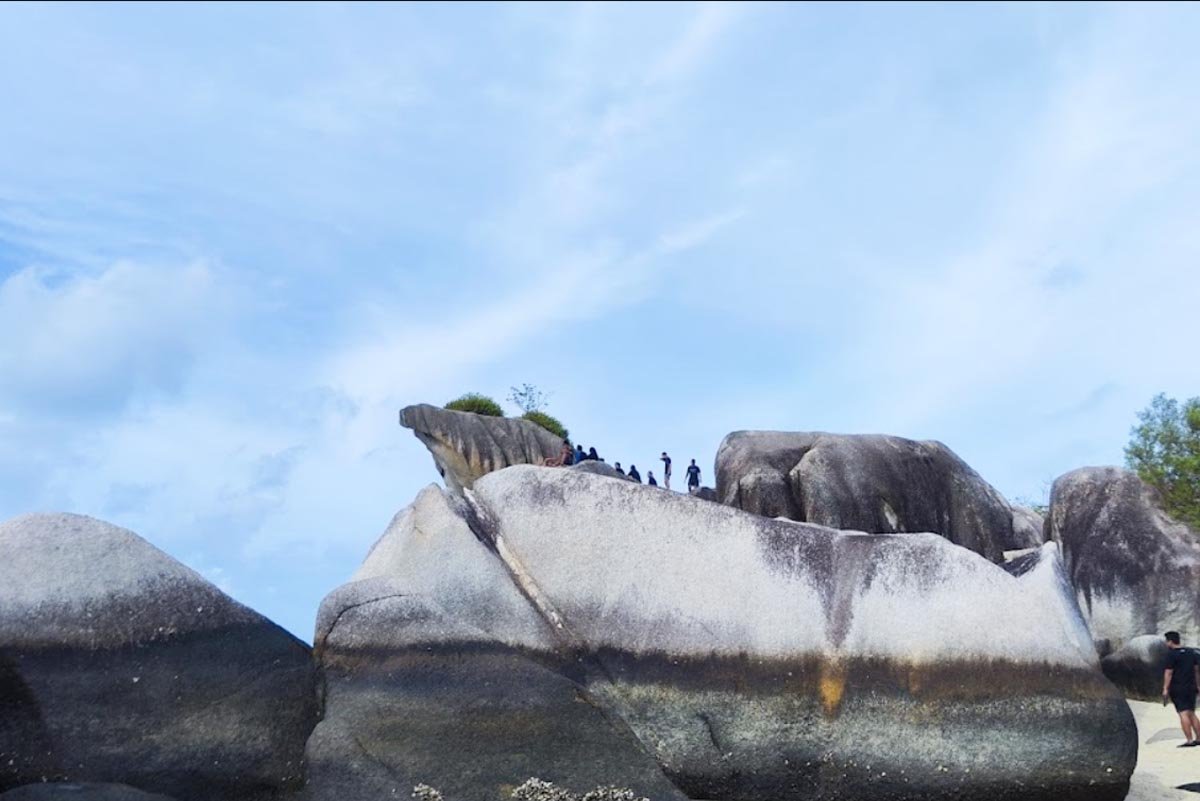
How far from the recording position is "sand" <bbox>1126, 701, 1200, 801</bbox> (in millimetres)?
12500

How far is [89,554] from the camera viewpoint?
34.3ft

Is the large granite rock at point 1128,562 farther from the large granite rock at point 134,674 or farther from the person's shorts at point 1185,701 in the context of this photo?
the large granite rock at point 134,674

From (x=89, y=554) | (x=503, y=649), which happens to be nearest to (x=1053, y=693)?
(x=503, y=649)

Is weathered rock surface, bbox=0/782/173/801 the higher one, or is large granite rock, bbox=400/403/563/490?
large granite rock, bbox=400/403/563/490

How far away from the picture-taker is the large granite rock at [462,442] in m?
36.1

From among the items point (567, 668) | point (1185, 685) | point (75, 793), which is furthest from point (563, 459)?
point (75, 793)

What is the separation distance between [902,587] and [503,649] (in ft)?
10.8

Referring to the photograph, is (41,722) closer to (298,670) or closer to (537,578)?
(298,670)

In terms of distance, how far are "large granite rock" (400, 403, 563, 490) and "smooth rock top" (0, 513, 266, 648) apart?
25.1 meters

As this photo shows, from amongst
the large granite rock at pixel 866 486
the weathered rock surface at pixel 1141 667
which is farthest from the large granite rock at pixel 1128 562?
the weathered rock surface at pixel 1141 667

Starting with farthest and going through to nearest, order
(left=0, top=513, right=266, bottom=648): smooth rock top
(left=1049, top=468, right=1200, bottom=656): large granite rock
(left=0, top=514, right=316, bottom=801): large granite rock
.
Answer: (left=1049, top=468, right=1200, bottom=656): large granite rock
(left=0, top=513, right=266, bottom=648): smooth rock top
(left=0, top=514, right=316, bottom=801): large granite rock

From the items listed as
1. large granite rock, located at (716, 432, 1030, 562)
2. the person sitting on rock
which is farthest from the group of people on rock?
large granite rock, located at (716, 432, 1030, 562)

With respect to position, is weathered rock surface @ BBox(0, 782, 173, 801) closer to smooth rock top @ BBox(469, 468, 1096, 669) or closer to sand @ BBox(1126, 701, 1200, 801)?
smooth rock top @ BBox(469, 468, 1096, 669)

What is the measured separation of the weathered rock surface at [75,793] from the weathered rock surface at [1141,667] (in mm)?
12769
